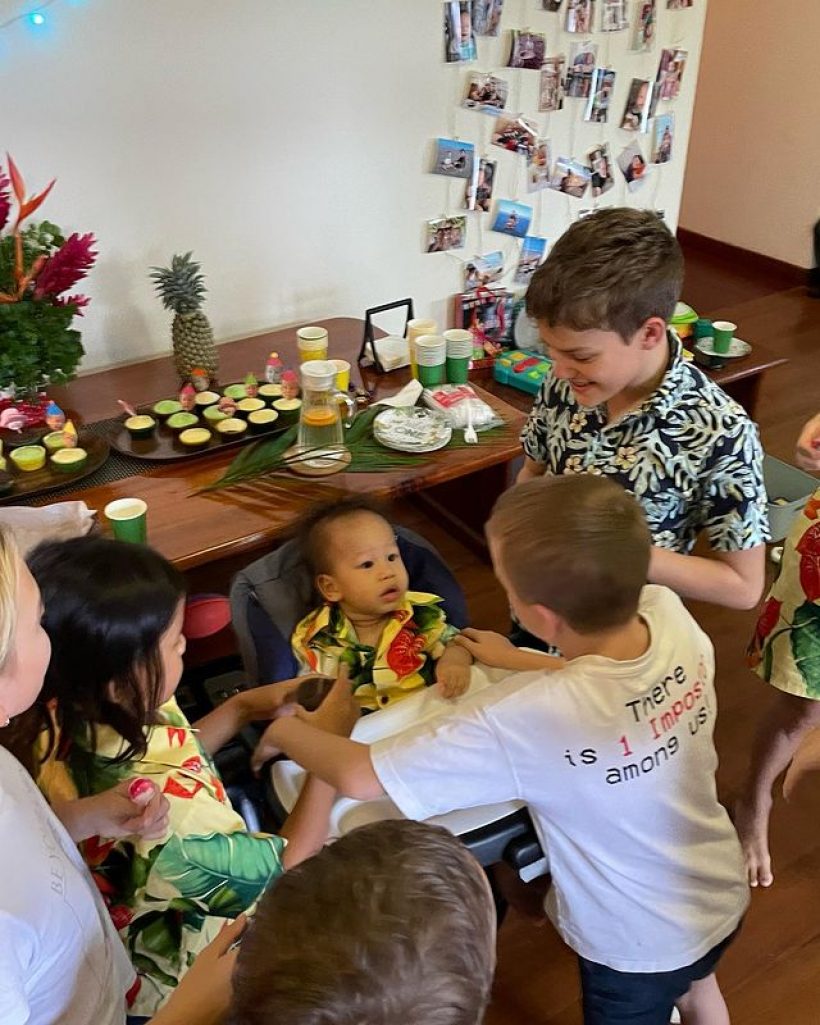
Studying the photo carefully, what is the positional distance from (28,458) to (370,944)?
167 centimetres

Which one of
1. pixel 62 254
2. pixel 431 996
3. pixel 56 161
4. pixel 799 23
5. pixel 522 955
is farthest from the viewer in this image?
pixel 799 23

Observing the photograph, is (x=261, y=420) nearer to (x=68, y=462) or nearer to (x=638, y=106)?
(x=68, y=462)

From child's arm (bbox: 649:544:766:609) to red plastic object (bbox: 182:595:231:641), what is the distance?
95 centimetres

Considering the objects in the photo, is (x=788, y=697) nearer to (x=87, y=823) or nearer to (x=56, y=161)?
(x=87, y=823)

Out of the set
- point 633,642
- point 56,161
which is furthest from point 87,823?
point 56,161

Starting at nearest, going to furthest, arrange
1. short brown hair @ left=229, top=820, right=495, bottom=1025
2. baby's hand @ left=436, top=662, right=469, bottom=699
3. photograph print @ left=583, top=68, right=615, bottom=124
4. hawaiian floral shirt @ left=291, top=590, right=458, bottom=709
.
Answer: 1. short brown hair @ left=229, top=820, right=495, bottom=1025
2. baby's hand @ left=436, top=662, right=469, bottom=699
3. hawaiian floral shirt @ left=291, top=590, right=458, bottom=709
4. photograph print @ left=583, top=68, right=615, bottom=124

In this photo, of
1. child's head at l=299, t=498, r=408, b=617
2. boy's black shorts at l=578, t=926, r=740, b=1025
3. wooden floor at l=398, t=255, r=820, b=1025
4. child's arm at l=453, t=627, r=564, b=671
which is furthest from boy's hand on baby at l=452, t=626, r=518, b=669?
wooden floor at l=398, t=255, r=820, b=1025

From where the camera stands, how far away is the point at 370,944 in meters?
0.68

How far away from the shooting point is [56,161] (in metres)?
2.37

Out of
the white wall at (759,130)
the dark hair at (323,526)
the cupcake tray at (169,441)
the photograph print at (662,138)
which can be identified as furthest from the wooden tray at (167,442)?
the white wall at (759,130)

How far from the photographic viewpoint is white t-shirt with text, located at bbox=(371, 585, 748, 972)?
→ 3.82 ft

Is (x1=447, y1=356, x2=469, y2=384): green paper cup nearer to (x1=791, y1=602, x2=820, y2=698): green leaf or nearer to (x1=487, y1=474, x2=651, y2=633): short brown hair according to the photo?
(x1=791, y1=602, x2=820, y2=698): green leaf

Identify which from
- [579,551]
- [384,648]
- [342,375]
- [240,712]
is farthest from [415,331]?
[579,551]

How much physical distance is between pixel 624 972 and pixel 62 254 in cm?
179
